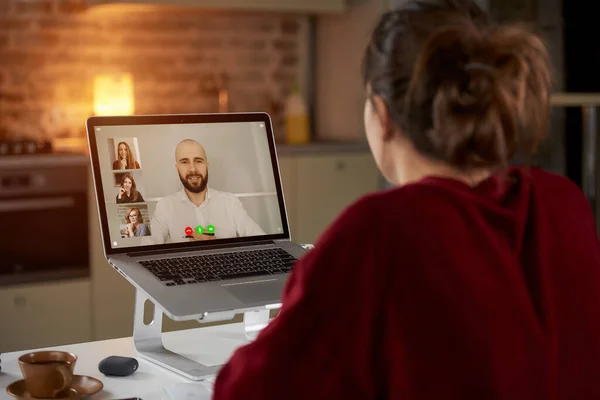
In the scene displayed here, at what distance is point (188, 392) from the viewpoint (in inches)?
51.9

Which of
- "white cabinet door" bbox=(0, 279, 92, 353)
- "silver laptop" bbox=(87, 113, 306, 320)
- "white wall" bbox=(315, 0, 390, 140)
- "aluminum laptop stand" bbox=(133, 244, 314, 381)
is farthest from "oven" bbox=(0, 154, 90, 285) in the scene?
"aluminum laptop stand" bbox=(133, 244, 314, 381)

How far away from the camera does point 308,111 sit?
14.3 ft

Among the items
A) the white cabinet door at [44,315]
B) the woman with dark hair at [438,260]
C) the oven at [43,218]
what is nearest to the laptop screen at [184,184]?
the woman with dark hair at [438,260]

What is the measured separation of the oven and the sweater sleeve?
8.14ft

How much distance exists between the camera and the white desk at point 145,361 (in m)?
1.38

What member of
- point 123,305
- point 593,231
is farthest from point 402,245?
point 123,305

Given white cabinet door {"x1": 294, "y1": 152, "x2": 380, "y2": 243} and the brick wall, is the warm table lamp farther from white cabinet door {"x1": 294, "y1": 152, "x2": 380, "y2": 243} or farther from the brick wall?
white cabinet door {"x1": 294, "y1": 152, "x2": 380, "y2": 243}

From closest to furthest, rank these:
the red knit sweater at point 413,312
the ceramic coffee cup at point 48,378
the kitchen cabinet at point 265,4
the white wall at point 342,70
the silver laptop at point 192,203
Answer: the red knit sweater at point 413,312 < the ceramic coffee cup at point 48,378 < the silver laptop at point 192,203 < the kitchen cabinet at point 265,4 < the white wall at point 342,70

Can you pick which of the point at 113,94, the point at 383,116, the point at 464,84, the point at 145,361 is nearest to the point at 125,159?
the point at 145,361

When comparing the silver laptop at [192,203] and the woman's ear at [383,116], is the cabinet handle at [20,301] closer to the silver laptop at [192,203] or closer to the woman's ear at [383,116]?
the silver laptop at [192,203]

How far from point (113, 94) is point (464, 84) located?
9.67 ft

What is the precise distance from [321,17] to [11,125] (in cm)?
155

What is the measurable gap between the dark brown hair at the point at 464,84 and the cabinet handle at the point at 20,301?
101 inches

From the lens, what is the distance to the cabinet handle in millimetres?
3238
